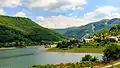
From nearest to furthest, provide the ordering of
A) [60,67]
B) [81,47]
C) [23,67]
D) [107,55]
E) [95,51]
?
[60,67]
[107,55]
[23,67]
[95,51]
[81,47]

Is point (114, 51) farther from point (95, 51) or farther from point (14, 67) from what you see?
point (95, 51)

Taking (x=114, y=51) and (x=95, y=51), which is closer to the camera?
(x=114, y=51)

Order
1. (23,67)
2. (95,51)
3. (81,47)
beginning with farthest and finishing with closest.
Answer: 1. (81,47)
2. (95,51)
3. (23,67)

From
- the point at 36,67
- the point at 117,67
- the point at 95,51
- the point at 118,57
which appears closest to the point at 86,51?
the point at 95,51

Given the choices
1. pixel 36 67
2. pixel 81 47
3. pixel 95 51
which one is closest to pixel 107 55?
pixel 36 67

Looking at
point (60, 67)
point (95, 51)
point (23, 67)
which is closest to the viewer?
point (60, 67)

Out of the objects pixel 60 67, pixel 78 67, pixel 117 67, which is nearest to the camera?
pixel 117 67

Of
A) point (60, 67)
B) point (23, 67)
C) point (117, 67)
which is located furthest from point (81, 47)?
point (117, 67)

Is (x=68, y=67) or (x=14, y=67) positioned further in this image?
(x=14, y=67)

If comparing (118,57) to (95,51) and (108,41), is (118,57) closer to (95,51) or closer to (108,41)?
(95,51)

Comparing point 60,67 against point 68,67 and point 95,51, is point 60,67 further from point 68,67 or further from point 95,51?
point 95,51
